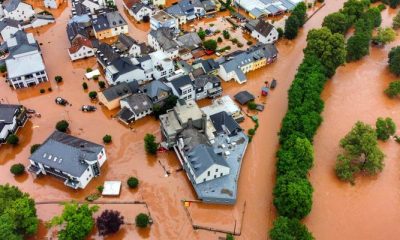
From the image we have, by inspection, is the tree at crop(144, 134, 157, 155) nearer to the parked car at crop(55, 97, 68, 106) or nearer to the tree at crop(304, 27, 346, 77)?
the parked car at crop(55, 97, 68, 106)

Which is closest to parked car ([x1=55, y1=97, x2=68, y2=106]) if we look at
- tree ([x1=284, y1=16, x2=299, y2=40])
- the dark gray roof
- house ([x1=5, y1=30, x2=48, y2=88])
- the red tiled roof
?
house ([x1=5, y1=30, x2=48, y2=88])

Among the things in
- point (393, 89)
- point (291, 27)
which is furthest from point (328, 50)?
point (291, 27)

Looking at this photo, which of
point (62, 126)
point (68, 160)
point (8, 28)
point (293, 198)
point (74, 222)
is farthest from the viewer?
point (8, 28)

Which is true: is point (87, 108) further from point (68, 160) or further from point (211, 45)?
point (211, 45)

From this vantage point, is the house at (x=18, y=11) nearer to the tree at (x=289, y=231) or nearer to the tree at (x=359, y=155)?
the tree at (x=289, y=231)

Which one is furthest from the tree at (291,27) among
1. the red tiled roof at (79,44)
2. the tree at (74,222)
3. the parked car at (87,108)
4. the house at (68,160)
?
the tree at (74,222)

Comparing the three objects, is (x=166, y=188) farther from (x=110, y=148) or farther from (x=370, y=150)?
(x=370, y=150)

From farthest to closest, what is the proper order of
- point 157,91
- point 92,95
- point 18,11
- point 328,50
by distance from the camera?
point 18,11, point 328,50, point 92,95, point 157,91
